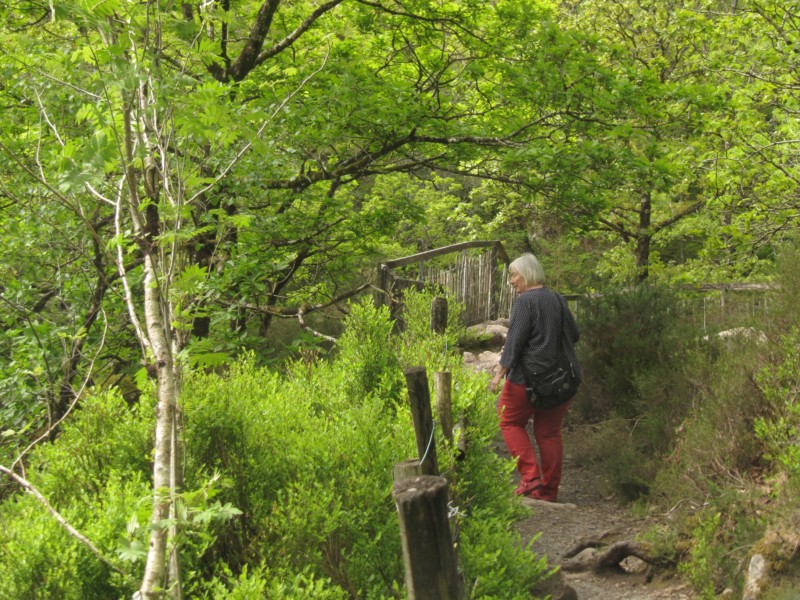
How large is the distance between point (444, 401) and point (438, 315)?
7.57 ft

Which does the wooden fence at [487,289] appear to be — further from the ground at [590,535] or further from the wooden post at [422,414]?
the wooden post at [422,414]

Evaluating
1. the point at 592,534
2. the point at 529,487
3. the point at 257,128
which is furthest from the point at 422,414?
the point at 529,487

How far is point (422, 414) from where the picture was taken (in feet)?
10.1

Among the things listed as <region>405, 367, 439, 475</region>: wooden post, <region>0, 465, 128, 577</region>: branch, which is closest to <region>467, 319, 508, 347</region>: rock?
<region>405, 367, 439, 475</region>: wooden post

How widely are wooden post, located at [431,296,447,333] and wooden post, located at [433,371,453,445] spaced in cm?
221

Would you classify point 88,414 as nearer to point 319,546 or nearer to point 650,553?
point 319,546

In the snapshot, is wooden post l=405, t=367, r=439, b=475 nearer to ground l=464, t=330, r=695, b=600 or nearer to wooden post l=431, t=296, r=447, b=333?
ground l=464, t=330, r=695, b=600

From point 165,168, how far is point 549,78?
522 cm

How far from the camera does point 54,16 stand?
9.25 ft

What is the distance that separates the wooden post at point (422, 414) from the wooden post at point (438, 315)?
284 centimetres

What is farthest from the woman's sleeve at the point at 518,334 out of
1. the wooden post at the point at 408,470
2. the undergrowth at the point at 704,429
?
the wooden post at the point at 408,470

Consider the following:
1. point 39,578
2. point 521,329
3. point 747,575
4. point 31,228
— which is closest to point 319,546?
point 39,578

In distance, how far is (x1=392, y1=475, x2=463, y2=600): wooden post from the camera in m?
2.12

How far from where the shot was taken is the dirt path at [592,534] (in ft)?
16.5
